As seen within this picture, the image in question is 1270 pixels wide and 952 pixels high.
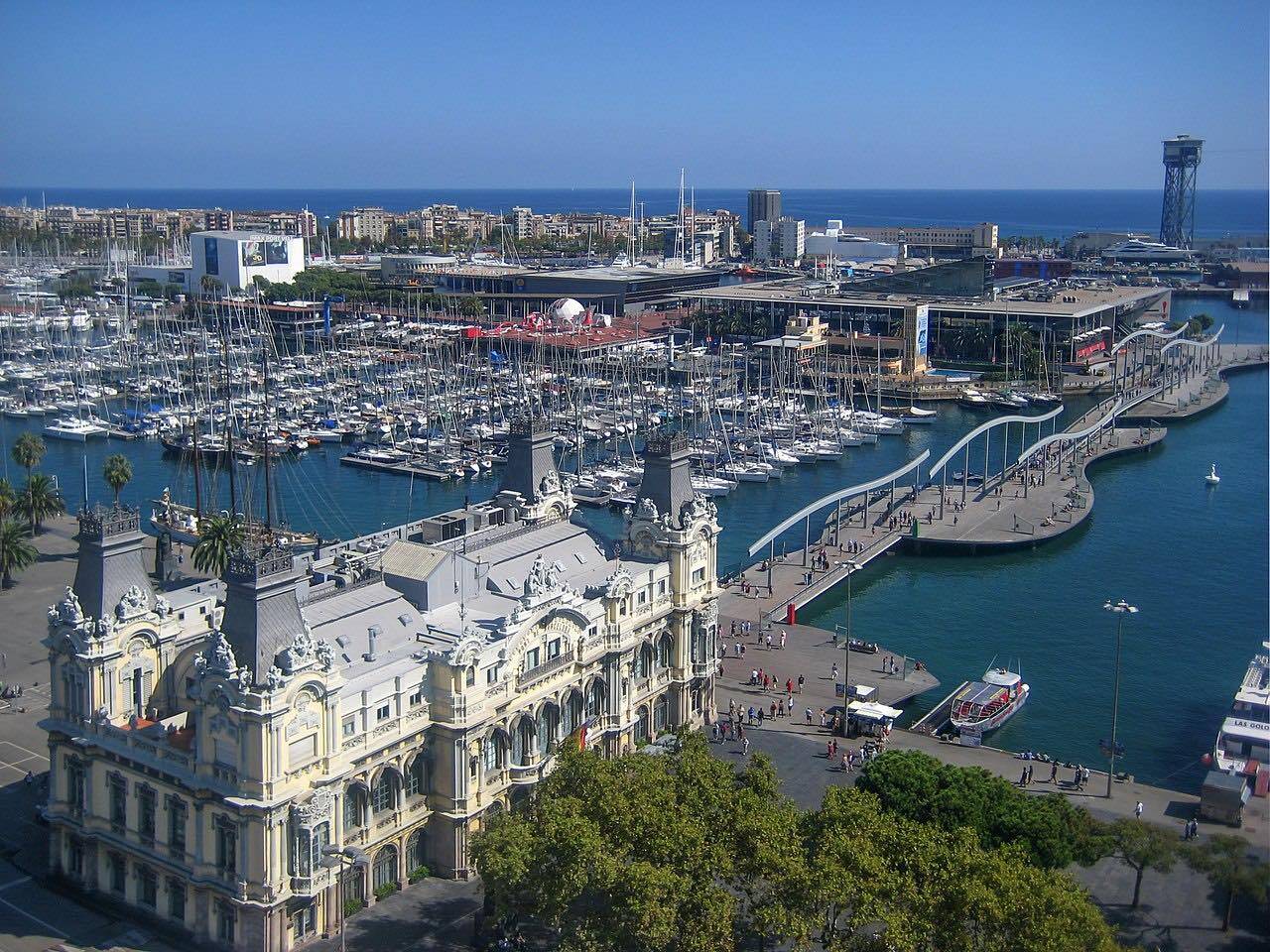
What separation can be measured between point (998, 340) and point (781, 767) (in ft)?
303

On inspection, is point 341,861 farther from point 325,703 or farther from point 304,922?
point 325,703

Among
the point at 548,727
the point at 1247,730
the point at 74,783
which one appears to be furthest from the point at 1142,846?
the point at 74,783

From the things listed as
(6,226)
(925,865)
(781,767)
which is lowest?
(781,767)

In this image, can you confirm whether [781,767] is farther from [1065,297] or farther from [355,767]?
[1065,297]

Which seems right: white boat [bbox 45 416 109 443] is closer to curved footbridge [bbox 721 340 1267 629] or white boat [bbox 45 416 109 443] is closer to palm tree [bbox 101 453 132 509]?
palm tree [bbox 101 453 132 509]

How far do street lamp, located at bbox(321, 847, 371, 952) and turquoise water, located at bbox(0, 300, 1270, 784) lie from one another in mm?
23644

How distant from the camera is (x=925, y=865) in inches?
1134

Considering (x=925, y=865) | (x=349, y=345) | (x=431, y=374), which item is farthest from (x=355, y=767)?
(x=349, y=345)

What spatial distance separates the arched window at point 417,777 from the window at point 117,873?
23.8 ft

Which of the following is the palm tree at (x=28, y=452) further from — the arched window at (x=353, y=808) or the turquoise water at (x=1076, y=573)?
the arched window at (x=353, y=808)

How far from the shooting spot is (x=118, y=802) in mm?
33250

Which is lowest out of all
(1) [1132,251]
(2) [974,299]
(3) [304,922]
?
(3) [304,922]

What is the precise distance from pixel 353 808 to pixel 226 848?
3.30 m

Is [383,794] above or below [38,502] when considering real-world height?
below
